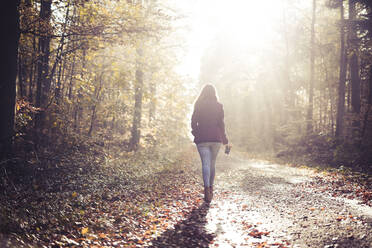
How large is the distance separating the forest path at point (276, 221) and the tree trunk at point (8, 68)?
4.49 metres

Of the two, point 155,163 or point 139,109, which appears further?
point 139,109

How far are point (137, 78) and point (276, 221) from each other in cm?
976

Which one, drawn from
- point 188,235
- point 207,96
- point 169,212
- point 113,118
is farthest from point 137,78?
point 188,235

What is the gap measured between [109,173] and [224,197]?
145 inches

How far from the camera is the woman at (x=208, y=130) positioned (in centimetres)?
699

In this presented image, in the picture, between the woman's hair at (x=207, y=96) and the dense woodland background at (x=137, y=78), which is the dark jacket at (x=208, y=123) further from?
the dense woodland background at (x=137, y=78)

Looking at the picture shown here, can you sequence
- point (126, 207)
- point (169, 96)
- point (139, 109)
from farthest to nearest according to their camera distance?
point (169, 96)
point (139, 109)
point (126, 207)

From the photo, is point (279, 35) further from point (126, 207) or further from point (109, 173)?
point (126, 207)

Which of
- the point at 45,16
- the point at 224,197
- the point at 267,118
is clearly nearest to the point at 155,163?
the point at 224,197

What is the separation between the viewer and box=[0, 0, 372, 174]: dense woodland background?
8109mm

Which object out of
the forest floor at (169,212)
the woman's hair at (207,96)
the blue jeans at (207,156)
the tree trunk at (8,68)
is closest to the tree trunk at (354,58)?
the forest floor at (169,212)

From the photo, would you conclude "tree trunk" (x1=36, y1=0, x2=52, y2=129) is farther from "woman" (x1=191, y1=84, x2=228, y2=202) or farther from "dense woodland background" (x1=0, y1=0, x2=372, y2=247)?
"woman" (x1=191, y1=84, x2=228, y2=202)

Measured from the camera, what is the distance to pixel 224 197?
784 centimetres

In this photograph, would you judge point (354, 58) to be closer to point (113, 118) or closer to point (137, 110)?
point (137, 110)
